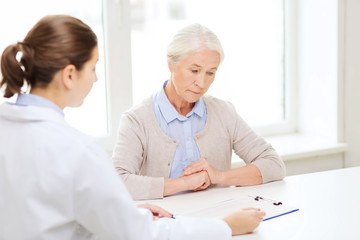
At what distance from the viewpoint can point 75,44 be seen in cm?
116

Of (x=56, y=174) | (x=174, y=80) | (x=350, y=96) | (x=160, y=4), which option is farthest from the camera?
(x=350, y=96)

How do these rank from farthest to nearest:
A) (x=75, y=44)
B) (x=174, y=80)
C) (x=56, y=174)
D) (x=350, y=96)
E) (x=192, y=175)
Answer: (x=350, y=96)
(x=174, y=80)
(x=192, y=175)
(x=75, y=44)
(x=56, y=174)

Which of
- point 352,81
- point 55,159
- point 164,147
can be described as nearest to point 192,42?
point 164,147

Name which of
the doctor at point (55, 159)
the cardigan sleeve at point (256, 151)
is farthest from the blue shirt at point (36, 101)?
the cardigan sleeve at point (256, 151)

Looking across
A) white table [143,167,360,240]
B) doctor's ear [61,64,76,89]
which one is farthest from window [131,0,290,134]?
doctor's ear [61,64,76,89]

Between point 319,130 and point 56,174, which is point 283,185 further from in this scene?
point 319,130

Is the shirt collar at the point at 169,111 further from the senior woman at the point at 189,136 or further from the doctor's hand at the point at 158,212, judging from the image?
the doctor's hand at the point at 158,212

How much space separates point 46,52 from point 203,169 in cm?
98

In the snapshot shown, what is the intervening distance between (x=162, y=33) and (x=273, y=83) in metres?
0.92

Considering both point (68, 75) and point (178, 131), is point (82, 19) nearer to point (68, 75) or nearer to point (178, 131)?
point (178, 131)

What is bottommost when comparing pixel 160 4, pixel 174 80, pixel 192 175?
pixel 192 175

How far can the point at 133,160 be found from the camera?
6.48ft

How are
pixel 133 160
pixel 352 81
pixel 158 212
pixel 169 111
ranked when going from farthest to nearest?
pixel 352 81 < pixel 169 111 < pixel 133 160 < pixel 158 212

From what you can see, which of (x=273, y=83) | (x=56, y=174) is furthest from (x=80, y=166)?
(x=273, y=83)
